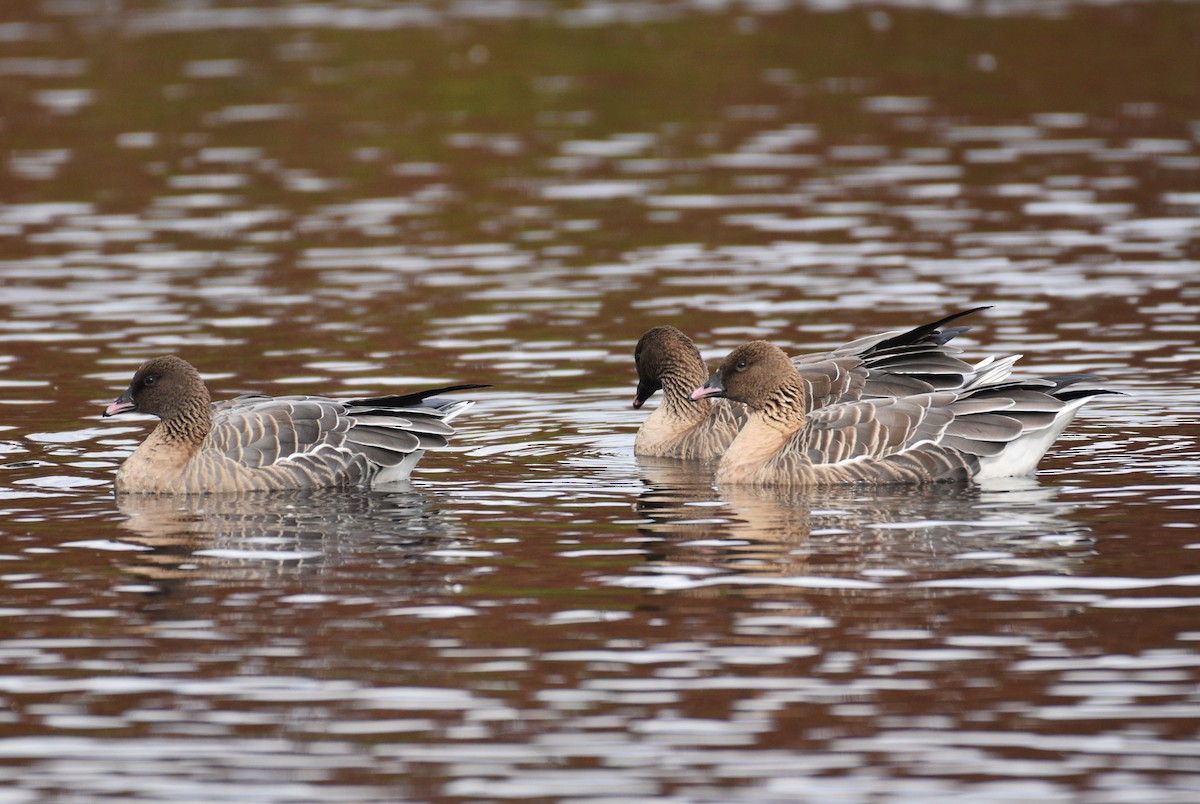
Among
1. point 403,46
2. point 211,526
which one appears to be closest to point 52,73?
point 403,46

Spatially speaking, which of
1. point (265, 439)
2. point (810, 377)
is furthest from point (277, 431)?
point (810, 377)

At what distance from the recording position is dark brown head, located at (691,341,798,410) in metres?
16.2

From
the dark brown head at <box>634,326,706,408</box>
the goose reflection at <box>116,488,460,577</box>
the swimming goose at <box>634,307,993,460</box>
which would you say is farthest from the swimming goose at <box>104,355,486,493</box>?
the dark brown head at <box>634,326,706,408</box>

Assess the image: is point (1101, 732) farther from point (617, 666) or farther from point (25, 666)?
point (25, 666)

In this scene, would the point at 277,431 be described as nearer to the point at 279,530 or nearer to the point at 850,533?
the point at 279,530

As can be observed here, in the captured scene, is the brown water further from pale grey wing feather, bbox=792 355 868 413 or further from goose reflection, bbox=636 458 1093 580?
pale grey wing feather, bbox=792 355 868 413

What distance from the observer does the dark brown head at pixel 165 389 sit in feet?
52.6

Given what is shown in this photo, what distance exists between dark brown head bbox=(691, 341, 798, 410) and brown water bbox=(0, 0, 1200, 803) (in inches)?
38.9

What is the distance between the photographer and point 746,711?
9.93m

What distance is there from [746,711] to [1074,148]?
22842 millimetres

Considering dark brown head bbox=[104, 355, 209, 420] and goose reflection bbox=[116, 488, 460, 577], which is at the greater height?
dark brown head bbox=[104, 355, 209, 420]

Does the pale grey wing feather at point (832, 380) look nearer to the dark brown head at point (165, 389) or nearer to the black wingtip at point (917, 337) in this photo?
the black wingtip at point (917, 337)

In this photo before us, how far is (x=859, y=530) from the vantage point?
546 inches

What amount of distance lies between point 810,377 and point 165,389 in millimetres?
5532
